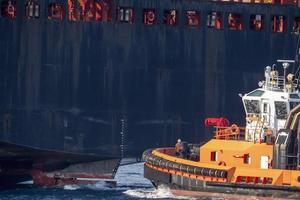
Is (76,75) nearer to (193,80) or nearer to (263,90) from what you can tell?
(193,80)

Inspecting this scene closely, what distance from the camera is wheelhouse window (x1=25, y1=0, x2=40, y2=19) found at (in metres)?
44.1

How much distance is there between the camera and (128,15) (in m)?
45.0

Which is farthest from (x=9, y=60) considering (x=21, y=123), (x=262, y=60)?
(x=262, y=60)

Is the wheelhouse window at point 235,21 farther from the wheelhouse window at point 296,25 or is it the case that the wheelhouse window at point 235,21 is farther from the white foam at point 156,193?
the white foam at point 156,193

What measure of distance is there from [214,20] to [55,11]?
5.26 m

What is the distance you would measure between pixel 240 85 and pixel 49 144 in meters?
6.70

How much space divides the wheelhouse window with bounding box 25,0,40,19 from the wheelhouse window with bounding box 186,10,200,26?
4.89 metres

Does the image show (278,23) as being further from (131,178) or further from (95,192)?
(95,192)

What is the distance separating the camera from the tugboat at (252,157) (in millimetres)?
36281

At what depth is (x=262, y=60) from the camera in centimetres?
4578

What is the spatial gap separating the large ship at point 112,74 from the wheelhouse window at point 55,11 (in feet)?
0.10

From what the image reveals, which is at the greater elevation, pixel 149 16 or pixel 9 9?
pixel 9 9

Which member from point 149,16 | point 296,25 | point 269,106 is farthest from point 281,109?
point 296,25

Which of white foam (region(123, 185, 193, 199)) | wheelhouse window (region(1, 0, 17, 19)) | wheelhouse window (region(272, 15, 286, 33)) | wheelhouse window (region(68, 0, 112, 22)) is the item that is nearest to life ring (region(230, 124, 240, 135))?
white foam (region(123, 185, 193, 199))
